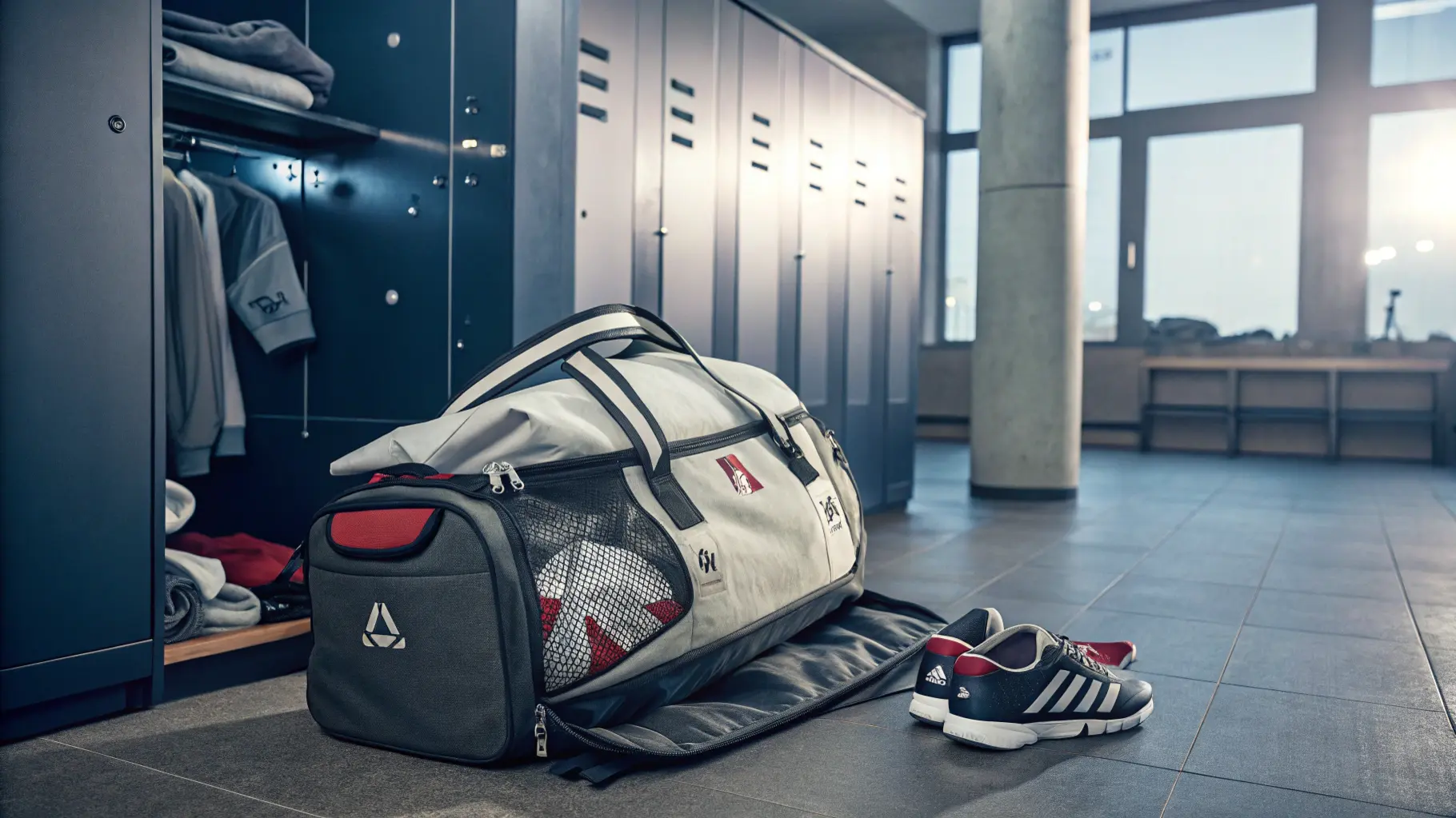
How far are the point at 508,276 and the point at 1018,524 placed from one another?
2.66m

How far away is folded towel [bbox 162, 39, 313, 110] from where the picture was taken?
1835mm

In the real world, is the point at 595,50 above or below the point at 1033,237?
above

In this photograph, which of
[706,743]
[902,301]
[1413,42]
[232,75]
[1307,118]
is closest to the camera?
[706,743]

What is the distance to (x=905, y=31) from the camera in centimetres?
952

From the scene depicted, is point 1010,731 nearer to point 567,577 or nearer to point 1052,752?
point 1052,752

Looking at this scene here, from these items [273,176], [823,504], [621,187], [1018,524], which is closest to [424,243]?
[273,176]

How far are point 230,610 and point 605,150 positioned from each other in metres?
1.36

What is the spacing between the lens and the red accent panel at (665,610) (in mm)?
1480

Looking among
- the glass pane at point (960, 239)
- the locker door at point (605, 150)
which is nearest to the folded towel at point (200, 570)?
the locker door at point (605, 150)

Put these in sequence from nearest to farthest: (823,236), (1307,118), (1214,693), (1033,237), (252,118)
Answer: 1. (1214,693)
2. (252,118)
3. (823,236)
4. (1033,237)
5. (1307,118)

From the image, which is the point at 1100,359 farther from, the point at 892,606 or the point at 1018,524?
the point at 892,606

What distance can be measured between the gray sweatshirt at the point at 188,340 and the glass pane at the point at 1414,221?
27.9 ft

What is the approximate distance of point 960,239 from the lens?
974 centimetres

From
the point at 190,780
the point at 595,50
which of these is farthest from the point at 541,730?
the point at 595,50
